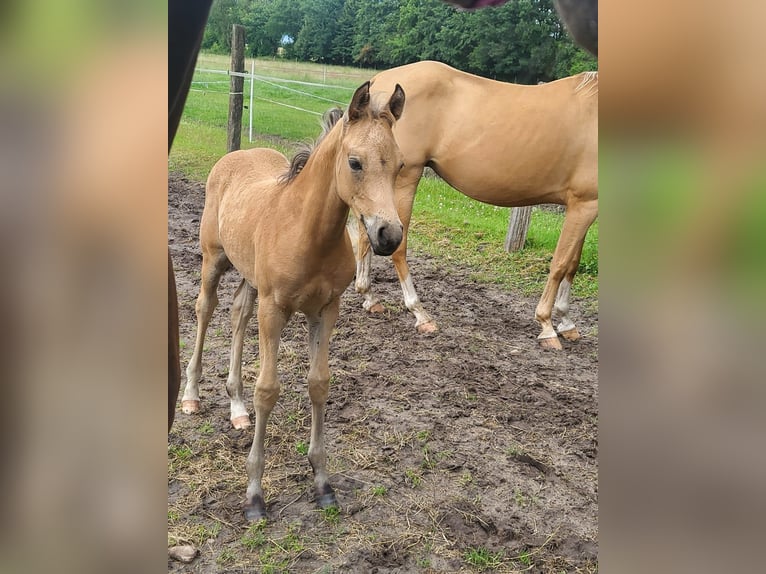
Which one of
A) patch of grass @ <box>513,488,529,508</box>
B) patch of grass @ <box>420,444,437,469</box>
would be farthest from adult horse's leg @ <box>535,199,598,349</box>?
patch of grass @ <box>513,488,529,508</box>

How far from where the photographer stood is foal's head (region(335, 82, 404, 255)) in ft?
7.12

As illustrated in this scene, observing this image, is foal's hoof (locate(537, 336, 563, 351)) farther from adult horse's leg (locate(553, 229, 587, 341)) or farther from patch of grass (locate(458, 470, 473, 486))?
patch of grass (locate(458, 470, 473, 486))

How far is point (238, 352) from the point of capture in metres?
3.27

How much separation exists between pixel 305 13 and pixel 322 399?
17.7 m

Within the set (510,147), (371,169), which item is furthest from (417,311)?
(371,169)

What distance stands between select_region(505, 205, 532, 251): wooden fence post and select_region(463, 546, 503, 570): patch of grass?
4.89 metres

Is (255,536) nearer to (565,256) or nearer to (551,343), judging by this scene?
(551,343)

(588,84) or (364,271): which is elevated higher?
(588,84)

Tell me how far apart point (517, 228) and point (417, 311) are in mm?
2551

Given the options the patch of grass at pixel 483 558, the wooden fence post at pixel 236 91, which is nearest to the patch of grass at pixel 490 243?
the wooden fence post at pixel 236 91
